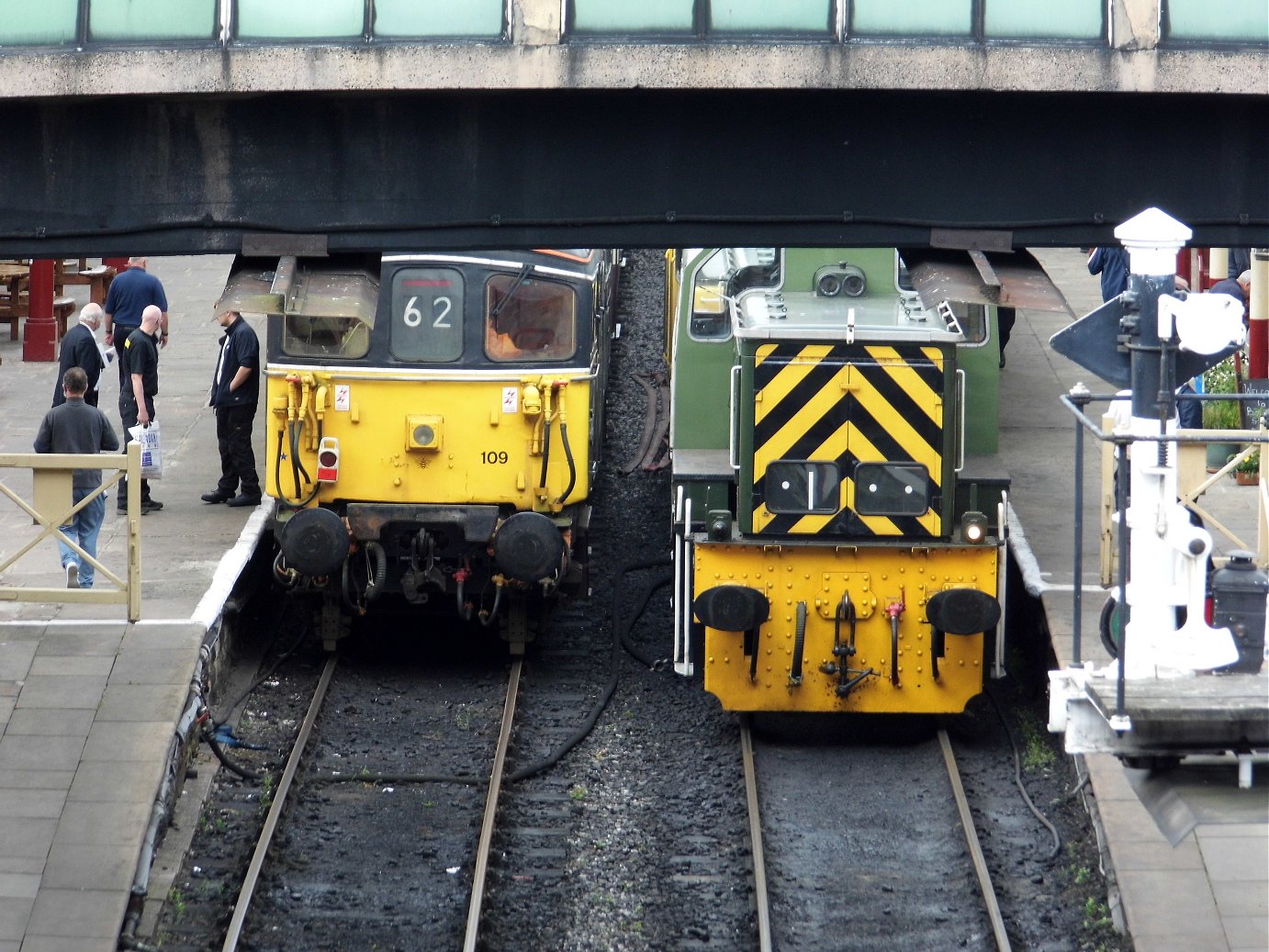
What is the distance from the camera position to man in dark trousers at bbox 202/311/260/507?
43.9 ft

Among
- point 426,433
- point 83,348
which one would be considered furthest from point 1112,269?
point 83,348

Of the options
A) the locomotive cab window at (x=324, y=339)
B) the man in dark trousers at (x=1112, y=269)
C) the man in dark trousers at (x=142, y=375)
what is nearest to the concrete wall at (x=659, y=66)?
the locomotive cab window at (x=324, y=339)

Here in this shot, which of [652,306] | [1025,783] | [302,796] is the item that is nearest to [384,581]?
[302,796]

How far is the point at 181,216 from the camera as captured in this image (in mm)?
8125

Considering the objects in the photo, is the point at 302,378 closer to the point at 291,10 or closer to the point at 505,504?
the point at 505,504

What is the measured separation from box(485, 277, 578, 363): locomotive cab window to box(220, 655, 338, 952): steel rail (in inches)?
96.8

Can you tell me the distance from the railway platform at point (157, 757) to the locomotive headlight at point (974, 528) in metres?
0.83

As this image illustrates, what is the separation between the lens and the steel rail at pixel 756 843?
8.72m

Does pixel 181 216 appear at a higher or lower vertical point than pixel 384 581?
higher

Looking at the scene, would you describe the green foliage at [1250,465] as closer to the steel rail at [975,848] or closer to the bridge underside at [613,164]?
the steel rail at [975,848]

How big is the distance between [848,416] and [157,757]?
4278 mm

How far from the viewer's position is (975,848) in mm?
9594

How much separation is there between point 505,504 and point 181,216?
412 centimetres

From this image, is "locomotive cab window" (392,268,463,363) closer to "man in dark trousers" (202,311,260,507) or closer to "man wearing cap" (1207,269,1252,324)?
"man in dark trousers" (202,311,260,507)
